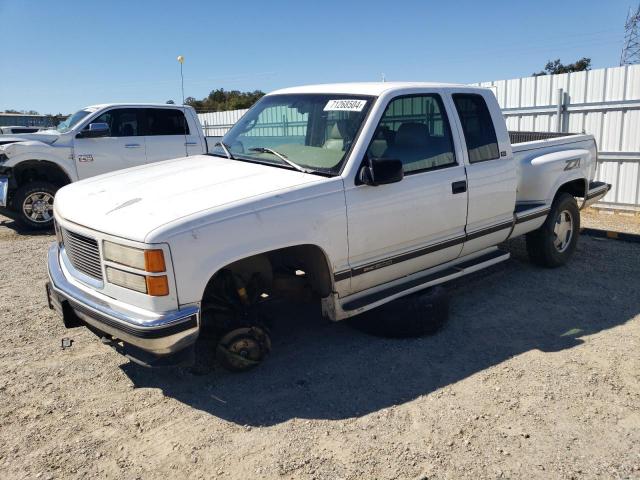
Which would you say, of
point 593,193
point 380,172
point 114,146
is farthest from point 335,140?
point 114,146

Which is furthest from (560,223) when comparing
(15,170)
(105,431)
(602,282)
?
(15,170)

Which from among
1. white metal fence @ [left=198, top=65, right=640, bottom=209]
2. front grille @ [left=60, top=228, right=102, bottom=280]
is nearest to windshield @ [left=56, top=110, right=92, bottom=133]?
front grille @ [left=60, top=228, right=102, bottom=280]

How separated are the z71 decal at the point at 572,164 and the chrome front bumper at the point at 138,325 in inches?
184

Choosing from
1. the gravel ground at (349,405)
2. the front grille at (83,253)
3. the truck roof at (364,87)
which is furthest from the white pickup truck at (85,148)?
the front grille at (83,253)

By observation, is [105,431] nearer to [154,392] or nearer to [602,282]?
[154,392]

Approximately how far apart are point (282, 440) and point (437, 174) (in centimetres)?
247

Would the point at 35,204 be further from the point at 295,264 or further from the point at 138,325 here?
the point at 138,325

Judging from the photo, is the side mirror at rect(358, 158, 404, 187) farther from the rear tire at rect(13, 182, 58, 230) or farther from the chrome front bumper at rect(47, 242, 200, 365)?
the rear tire at rect(13, 182, 58, 230)

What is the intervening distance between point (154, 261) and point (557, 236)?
4.91m

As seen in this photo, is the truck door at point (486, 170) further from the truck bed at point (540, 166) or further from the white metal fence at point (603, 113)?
the white metal fence at point (603, 113)

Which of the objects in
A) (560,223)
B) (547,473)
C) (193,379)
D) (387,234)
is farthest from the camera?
(560,223)

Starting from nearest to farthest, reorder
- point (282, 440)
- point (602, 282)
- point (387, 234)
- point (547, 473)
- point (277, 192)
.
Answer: point (547, 473) → point (282, 440) → point (277, 192) → point (387, 234) → point (602, 282)

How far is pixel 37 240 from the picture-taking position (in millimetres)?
8602

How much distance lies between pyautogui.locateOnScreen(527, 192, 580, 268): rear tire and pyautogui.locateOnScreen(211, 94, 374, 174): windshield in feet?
9.88
